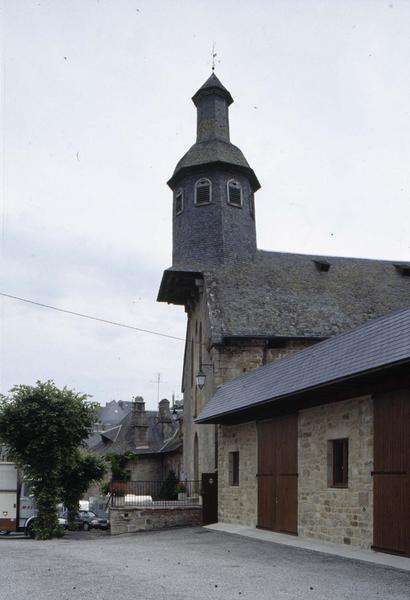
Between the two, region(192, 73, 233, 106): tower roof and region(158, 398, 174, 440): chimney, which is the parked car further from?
region(192, 73, 233, 106): tower roof

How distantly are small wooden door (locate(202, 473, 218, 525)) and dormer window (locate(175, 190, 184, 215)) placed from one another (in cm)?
1294

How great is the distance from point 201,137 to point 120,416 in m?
51.7

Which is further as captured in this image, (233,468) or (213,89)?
(213,89)

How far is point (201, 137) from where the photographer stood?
109 feet

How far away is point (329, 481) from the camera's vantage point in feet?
48.2

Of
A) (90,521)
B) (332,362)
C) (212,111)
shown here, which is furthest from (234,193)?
(332,362)

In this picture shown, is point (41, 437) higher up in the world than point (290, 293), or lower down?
lower down

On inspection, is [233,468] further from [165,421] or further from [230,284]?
[165,421]

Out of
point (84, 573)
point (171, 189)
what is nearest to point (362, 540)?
point (84, 573)

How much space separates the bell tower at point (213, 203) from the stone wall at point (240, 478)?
10.3m

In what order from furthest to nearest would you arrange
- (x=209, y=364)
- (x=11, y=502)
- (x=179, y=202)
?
(x=179, y=202), (x=209, y=364), (x=11, y=502)

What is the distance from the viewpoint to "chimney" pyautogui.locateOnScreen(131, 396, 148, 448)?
49.7 m

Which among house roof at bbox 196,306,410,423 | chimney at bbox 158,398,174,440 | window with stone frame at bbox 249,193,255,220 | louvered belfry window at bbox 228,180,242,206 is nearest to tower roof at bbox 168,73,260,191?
window with stone frame at bbox 249,193,255,220

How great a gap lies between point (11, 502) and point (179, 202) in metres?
14.2
